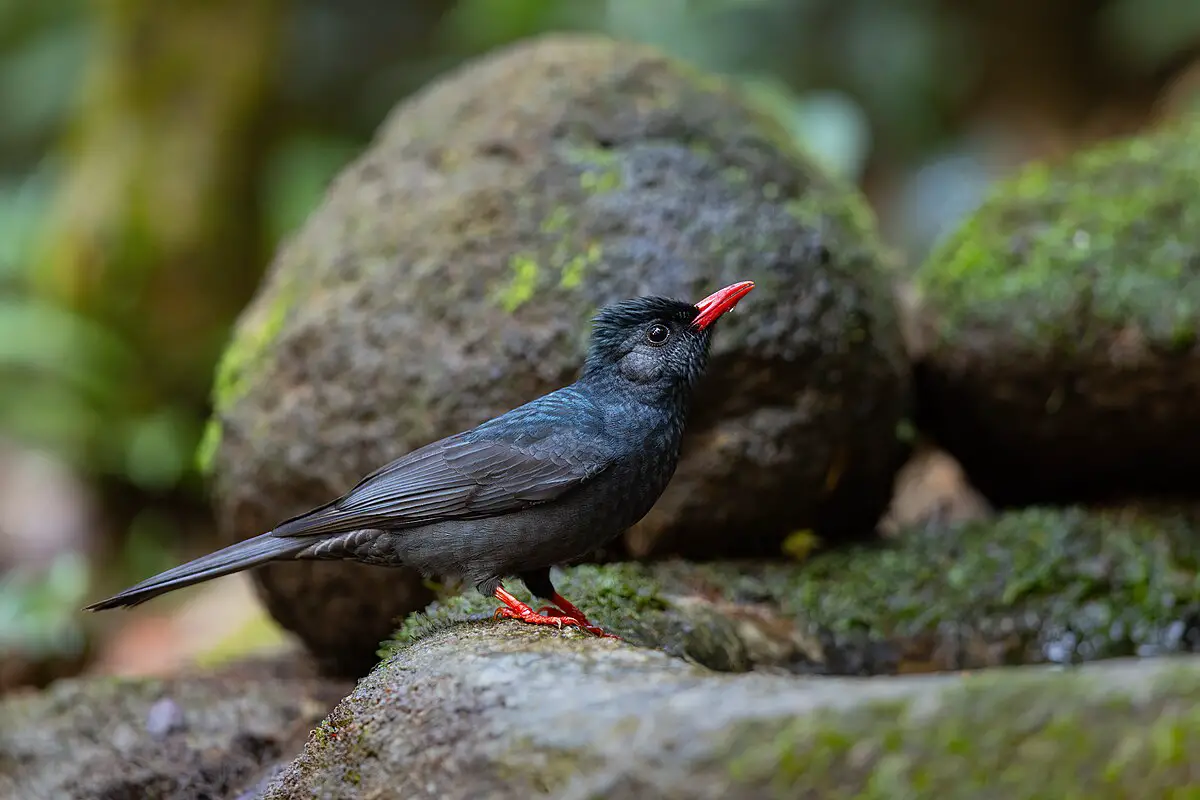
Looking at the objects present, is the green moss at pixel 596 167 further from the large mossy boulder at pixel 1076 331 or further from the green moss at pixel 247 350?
the large mossy boulder at pixel 1076 331

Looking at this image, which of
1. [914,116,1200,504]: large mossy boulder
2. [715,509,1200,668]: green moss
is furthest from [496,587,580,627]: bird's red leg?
[914,116,1200,504]: large mossy boulder

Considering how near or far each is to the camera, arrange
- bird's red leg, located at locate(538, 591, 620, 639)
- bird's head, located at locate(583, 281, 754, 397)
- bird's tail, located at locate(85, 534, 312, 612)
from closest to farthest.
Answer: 1. bird's tail, located at locate(85, 534, 312, 612)
2. bird's red leg, located at locate(538, 591, 620, 639)
3. bird's head, located at locate(583, 281, 754, 397)

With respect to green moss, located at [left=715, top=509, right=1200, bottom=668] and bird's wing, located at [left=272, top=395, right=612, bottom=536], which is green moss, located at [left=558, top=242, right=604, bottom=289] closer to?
bird's wing, located at [left=272, top=395, right=612, bottom=536]

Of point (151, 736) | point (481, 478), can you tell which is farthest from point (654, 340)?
point (151, 736)

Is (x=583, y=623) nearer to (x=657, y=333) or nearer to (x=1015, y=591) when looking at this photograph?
(x=657, y=333)

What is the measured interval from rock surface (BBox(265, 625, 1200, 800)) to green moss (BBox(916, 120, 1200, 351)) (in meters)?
3.58

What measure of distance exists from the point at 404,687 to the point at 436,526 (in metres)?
0.92

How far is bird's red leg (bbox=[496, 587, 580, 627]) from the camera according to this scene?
3393 millimetres

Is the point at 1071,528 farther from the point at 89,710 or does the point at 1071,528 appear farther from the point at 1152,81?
the point at 1152,81

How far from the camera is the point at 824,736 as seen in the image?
202cm

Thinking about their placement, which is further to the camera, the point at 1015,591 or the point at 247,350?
the point at 247,350

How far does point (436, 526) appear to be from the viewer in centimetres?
372

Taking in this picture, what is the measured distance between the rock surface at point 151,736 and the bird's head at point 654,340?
1947 mm

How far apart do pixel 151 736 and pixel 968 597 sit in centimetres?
345
